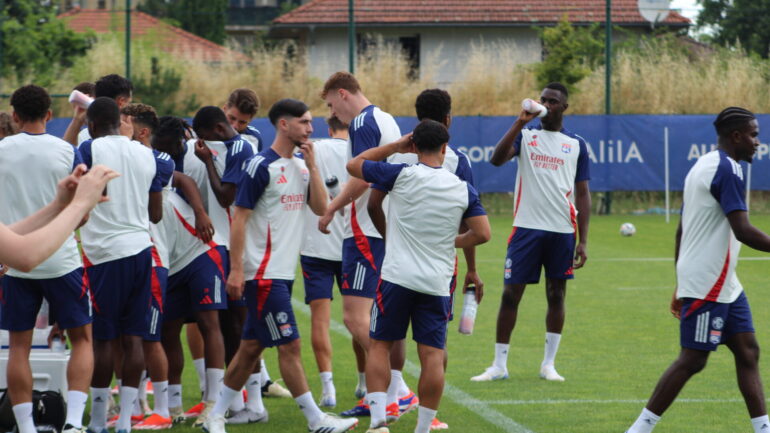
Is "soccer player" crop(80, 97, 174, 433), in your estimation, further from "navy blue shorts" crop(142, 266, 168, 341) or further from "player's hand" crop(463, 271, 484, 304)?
"player's hand" crop(463, 271, 484, 304)

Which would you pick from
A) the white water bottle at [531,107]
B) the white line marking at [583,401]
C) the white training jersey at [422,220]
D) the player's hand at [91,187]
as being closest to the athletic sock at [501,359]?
the white line marking at [583,401]

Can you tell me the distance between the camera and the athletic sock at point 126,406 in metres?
6.89

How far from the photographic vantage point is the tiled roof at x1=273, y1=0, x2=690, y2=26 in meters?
36.7

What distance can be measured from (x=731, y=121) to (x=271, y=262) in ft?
9.05

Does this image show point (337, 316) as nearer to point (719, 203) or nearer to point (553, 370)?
point (553, 370)

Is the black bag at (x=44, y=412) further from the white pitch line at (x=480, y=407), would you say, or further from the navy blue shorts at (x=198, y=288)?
the white pitch line at (x=480, y=407)

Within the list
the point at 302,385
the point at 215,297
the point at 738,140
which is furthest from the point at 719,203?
the point at 215,297

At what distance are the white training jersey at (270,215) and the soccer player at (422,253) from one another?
0.58 meters

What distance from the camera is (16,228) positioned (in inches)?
182

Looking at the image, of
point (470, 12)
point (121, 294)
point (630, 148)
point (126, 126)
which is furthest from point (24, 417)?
point (470, 12)

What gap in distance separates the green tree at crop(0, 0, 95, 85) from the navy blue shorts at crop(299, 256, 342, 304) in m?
23.8

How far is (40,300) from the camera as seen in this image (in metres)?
6.52

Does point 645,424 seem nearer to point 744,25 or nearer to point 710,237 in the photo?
point 710,237

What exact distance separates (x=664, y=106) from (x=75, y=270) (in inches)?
918
